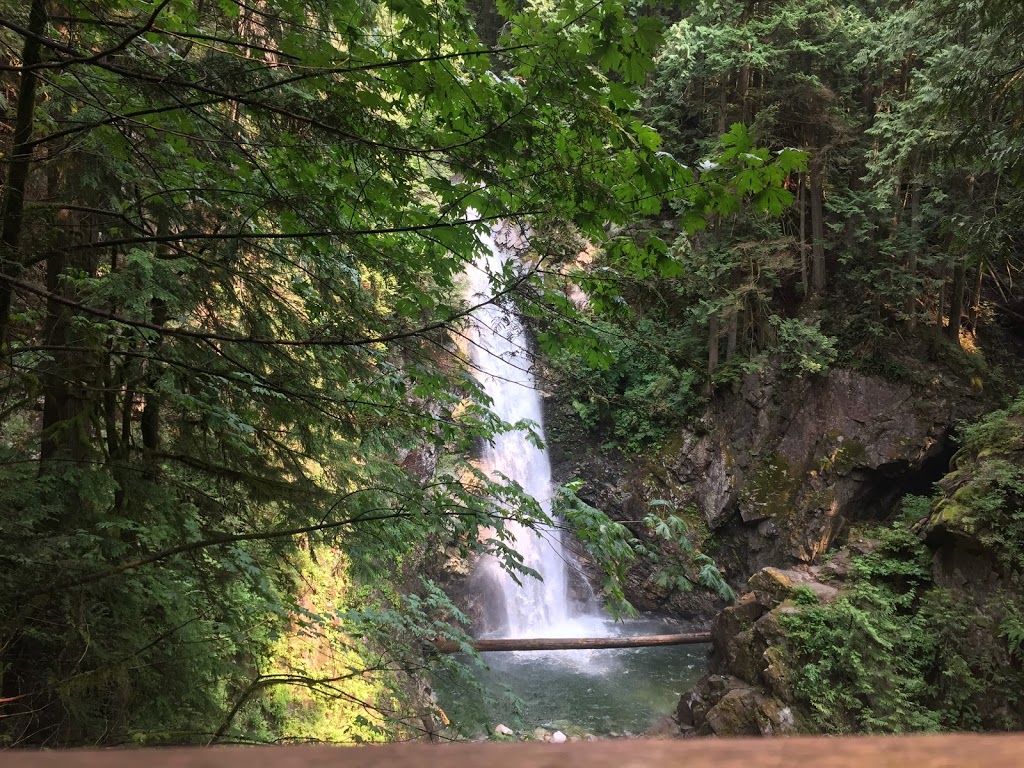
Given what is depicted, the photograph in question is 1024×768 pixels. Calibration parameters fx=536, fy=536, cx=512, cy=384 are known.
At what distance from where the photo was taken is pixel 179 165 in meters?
2.83

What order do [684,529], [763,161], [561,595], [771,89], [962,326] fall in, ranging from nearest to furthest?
[763,161] < [684,529] < [771,89] < [962,326] < [561,595]

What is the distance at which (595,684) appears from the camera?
991cm

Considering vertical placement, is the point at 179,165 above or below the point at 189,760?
above

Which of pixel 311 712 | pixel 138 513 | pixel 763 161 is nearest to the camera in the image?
pixel 763 161

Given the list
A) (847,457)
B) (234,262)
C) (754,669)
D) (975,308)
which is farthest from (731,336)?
(234,262)

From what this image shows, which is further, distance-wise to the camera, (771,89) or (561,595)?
(561,595)

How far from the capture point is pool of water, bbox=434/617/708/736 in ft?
28.4

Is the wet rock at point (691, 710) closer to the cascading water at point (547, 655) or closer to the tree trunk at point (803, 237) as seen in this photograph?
the cascading water at point (547, 655)

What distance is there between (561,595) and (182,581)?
38.8ft

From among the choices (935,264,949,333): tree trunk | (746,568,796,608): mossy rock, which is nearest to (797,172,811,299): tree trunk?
(935,264,949,333): tree trunk

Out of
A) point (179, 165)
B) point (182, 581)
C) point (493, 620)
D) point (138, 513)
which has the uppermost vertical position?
point (179, 165)

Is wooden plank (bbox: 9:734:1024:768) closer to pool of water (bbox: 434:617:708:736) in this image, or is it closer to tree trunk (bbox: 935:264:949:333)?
pool of water (bbox: 434:617:708:736)

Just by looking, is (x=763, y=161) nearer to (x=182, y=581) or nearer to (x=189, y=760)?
(x=189, y=760)

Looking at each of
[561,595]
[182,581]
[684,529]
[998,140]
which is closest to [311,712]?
[182,581]
